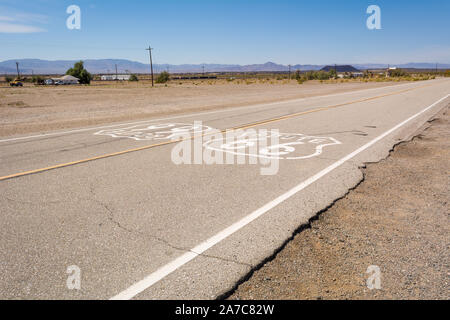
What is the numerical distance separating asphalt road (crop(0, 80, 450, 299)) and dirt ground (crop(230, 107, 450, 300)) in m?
0.27

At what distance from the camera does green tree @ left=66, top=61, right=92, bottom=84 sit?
337 ft

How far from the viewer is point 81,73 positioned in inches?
4094

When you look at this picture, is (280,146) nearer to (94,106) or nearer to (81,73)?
(94,106)

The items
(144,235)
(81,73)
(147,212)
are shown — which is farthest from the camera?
(81,73)

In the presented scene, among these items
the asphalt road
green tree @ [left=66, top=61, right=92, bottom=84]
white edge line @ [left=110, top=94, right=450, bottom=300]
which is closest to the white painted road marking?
the asphalt road

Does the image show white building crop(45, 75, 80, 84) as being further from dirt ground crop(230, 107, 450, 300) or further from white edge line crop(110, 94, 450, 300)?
dirt ground crop(230, 107, 450, 300)

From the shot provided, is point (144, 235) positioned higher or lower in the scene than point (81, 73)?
lower

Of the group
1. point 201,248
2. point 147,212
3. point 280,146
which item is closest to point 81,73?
point 280,146

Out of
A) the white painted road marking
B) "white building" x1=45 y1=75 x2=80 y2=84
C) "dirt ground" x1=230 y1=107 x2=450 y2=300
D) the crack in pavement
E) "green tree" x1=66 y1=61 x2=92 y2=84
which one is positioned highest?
"green tree" x1=66 y1=61 x2=92 y2=84

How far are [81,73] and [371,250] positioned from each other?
4485 inches

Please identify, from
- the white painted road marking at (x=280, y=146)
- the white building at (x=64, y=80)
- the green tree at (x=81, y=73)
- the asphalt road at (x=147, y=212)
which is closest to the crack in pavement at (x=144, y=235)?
the asphalt road at (x=147, y=212)

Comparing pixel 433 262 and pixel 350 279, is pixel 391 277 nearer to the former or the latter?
pixel 350 279

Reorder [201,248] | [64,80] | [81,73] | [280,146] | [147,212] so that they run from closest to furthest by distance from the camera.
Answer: [201,248] → [147,212] → [280,146] → [64,80] → [81,73]

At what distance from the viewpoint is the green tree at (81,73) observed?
337ft
